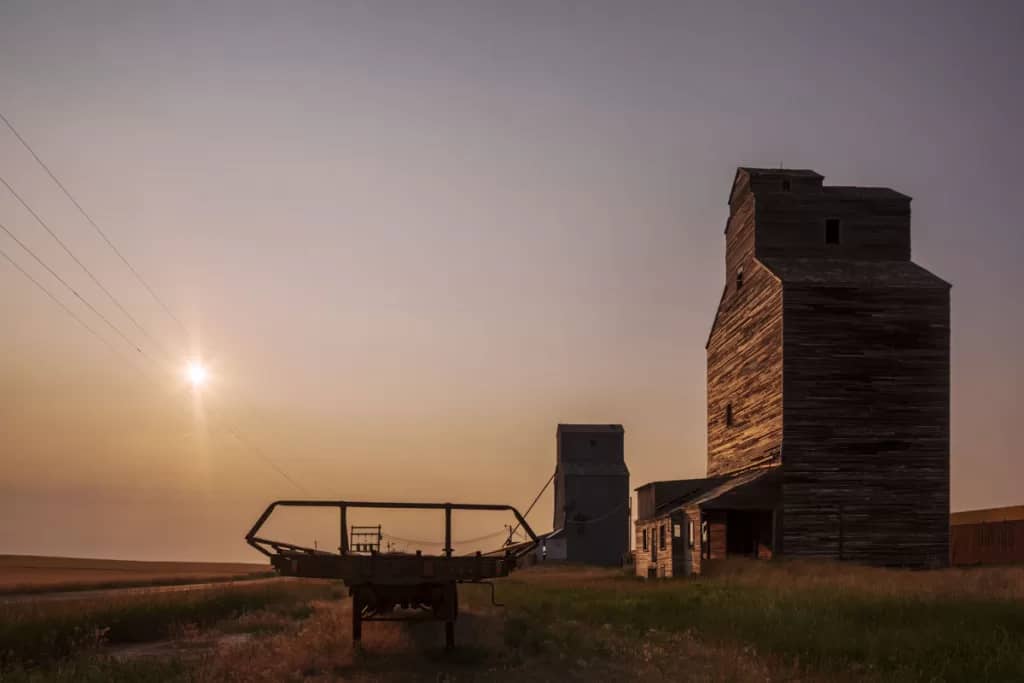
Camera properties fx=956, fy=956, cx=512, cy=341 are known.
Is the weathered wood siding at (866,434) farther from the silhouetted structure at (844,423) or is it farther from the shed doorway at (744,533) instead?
the shed doorway at (744,533)

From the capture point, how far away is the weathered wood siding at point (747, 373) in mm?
35375

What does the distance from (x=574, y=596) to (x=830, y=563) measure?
10.9 metres

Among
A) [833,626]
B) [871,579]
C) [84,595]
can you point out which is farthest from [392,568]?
[84,595]

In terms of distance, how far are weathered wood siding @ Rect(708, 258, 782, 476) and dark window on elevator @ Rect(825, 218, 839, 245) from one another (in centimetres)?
317

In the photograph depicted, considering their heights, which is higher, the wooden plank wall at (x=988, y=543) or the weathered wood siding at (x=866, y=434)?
the weathered wood siding at (x=866, y=434)

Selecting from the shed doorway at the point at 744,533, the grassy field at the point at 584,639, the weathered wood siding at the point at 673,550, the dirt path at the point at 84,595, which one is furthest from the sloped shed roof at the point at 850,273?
the dirt path at the point at 84,595

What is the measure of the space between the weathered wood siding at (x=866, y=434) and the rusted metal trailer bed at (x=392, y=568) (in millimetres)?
22110

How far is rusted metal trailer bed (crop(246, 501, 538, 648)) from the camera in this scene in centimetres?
1302

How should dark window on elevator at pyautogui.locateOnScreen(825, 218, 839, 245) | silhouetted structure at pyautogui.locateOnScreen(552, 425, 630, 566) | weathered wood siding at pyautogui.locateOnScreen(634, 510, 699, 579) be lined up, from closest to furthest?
1. weathered wood siding at pyautogui.locateOnScreen(634, 510, 699, 579)
2. dark window on elevator at pyautogui.locateOnScreen(825, 218, 839, 245)
3. silhouetted structure at pyautogui.locateOnScreen(552, 425, 630, 566)

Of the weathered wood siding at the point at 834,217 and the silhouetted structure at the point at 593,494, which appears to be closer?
the weathered wood siding at the point at 834,217

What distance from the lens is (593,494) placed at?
62750mm

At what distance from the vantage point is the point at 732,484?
34.8m

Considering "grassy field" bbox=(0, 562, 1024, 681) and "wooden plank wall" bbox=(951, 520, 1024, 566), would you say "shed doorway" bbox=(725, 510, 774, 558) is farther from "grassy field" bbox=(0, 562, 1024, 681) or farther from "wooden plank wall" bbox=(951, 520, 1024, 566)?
"grassy field" bbox=(0, 562, 1024, 681)

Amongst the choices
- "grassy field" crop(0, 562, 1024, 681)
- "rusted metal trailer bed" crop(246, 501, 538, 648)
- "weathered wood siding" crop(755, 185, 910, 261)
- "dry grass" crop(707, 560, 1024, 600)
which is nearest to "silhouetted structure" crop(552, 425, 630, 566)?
"weathered wood siding" crop(755, 185, 910, 261)
